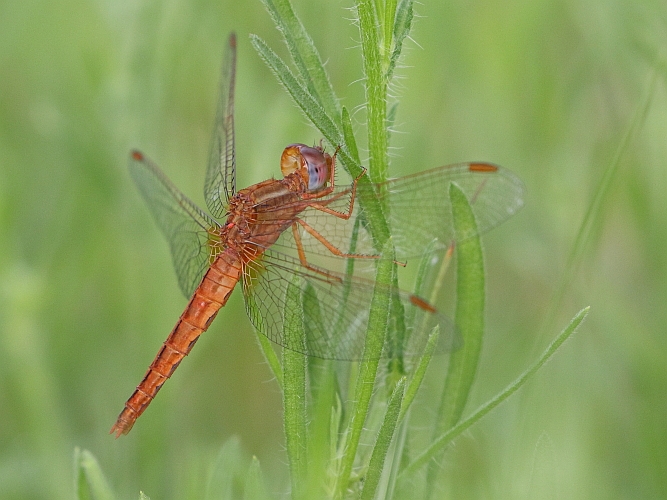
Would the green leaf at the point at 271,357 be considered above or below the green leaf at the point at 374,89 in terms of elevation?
below

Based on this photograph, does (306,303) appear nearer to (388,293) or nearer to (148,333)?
(388,293)

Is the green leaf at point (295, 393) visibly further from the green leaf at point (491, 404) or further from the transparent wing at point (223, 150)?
the transparent wing at point (223, 150)

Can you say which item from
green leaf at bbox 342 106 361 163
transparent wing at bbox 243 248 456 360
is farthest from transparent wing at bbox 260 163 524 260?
green leaf at bbox 342 106 361 163

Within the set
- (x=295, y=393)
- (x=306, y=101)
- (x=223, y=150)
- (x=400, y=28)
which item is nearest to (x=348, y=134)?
(x=306, y=101)

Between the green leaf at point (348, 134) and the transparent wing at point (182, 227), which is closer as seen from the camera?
the green leaf at point (348, 134)

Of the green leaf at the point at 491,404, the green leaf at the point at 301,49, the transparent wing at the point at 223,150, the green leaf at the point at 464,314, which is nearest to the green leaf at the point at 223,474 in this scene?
the green leaf at the point at 491,404

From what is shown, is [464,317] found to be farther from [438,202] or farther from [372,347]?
[438,202]
